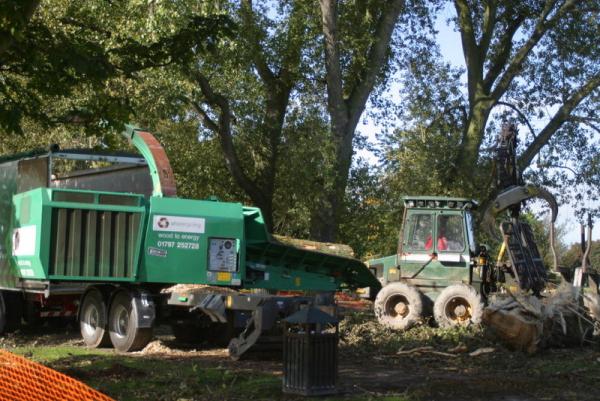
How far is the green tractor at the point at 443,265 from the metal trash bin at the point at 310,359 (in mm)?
7360

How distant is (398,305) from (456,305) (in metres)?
1.25

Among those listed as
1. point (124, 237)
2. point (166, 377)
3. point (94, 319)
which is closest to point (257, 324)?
point (166, 377)

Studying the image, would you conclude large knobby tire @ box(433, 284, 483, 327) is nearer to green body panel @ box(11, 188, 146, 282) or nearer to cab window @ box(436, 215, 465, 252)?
cab window @ box(436, 215, 465, 252)

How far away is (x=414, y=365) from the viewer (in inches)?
484

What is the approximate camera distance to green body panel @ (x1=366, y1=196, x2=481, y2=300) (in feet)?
56.6

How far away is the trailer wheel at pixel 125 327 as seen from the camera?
1301 cm

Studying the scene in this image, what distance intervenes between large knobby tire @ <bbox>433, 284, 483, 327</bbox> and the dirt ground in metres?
0.48

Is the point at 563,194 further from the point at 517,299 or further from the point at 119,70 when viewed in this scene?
the point at 119,70

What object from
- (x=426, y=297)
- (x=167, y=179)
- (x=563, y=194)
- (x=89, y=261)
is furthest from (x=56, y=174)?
(x=563, y=194)

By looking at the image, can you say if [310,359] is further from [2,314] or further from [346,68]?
[346,68]

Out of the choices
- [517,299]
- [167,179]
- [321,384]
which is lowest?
[321,384]

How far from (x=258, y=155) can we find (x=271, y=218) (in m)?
1.88

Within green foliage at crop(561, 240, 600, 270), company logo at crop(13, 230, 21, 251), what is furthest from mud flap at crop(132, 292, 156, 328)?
green foliage at crop(561, 240, 600, 270)

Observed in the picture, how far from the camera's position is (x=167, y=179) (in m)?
14.9
